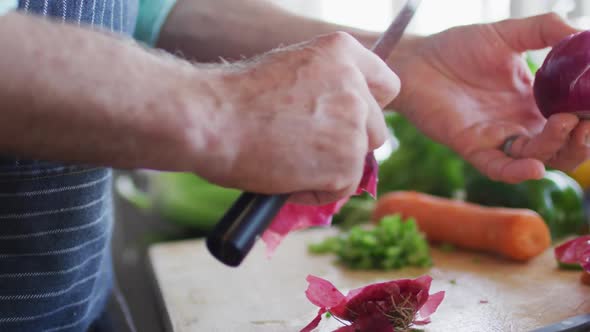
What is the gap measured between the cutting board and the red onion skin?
26 cm

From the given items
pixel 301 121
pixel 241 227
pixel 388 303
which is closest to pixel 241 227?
pixel 241 227

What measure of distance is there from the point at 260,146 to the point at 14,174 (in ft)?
1.05

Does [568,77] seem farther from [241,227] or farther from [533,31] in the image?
[241,227]

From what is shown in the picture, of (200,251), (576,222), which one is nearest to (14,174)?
(200,251)

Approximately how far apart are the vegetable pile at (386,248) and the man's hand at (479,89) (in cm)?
23

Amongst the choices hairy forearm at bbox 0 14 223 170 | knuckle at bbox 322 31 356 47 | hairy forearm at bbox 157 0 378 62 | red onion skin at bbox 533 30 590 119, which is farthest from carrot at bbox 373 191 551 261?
hairy forearm at bbox 0 14 223 170

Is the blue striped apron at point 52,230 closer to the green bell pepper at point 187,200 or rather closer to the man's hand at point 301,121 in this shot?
→ the man's hand at point 301,121

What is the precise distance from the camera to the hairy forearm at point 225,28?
938 mm

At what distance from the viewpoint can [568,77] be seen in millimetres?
750

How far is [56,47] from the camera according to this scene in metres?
0.44

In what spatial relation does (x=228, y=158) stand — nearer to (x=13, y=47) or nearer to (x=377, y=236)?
(x=13, y=47)

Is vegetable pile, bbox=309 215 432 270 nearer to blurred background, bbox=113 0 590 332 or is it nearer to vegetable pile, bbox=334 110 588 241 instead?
vegetable pile, bbox=334 110 588 241

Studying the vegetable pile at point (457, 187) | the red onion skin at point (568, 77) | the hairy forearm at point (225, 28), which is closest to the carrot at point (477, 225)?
the vegetable pile at point (457, 187)

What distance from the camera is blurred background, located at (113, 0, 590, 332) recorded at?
1.42 m
